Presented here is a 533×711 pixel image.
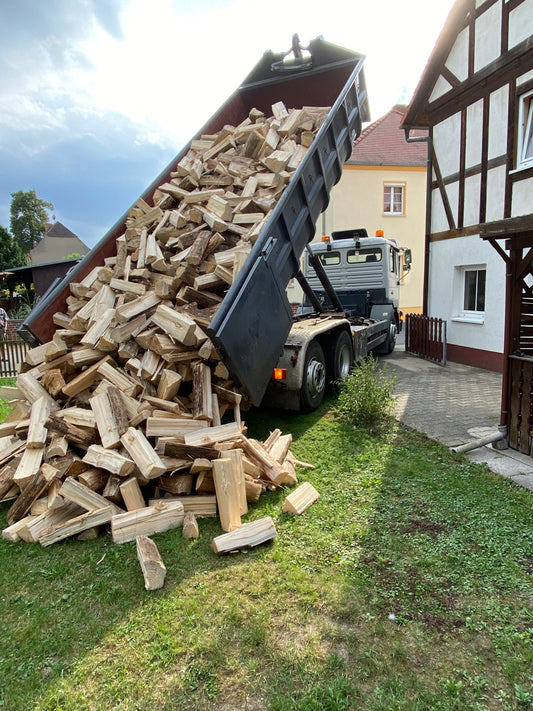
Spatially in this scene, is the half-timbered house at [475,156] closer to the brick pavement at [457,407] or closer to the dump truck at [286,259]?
the brick pavement at [457,407]

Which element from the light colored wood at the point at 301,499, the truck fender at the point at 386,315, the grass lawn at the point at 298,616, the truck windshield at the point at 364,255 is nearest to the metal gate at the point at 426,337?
the truck fender at the point at 386,315

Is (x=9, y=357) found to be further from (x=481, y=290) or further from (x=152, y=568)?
(x=481, y=290)

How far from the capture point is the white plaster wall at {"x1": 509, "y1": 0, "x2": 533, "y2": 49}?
791 cm

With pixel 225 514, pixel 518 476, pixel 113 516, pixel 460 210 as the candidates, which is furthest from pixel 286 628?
pixel 460 210

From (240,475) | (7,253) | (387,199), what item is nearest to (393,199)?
(387,199)

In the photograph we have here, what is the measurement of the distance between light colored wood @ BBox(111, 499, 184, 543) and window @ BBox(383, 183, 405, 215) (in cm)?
1965

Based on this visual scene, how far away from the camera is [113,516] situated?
10.7ft

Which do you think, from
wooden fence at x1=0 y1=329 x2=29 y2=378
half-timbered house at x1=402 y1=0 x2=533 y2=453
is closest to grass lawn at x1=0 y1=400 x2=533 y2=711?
half-timbered house at x1=402 y1=0 x2=533 y2=453

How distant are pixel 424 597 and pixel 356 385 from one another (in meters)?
3.23

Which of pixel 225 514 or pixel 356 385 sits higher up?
pixel 356 385

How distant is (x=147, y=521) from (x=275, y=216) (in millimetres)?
2990

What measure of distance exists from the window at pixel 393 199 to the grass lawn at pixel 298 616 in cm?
1896

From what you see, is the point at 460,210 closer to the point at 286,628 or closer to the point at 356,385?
the point at 356,385

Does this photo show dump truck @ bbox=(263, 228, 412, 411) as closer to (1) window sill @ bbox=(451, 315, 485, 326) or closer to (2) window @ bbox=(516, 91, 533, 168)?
(1) window sill @ bbox=(451, 315, 485, 326)
